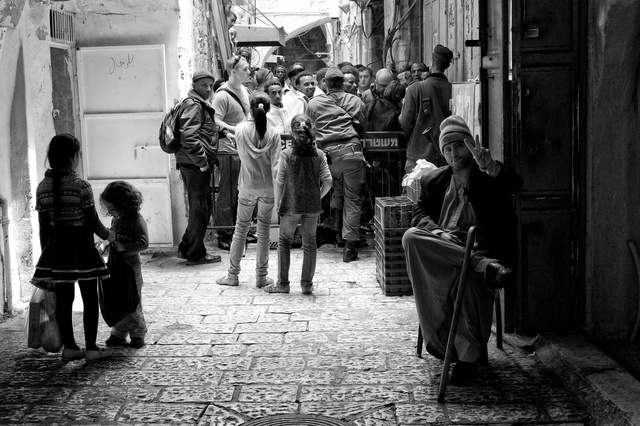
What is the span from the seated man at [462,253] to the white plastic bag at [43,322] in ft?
8.50

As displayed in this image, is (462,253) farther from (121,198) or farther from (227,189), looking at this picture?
(227,189)

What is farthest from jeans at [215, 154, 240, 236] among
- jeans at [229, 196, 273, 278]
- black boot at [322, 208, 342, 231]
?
jeans at [229, 196, 273, 278]

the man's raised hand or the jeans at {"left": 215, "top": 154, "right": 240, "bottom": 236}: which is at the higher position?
the man's raised hand

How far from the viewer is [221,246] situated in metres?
11.5

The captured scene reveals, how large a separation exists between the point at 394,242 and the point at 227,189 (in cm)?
327

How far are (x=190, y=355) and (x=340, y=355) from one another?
3.61ft

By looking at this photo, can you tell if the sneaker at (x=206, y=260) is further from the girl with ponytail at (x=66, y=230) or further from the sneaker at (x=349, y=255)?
the girl with ponytail at (x=66, y=230)

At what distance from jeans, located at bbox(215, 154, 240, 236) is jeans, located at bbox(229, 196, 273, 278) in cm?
201

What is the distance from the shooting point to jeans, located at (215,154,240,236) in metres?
11.1

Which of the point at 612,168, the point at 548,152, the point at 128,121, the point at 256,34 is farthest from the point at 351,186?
the point at 256,34

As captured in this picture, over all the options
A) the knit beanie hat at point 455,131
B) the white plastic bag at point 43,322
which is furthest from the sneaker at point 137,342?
the knit beanie hat at point 455,131

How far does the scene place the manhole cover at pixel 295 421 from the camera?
521 cm

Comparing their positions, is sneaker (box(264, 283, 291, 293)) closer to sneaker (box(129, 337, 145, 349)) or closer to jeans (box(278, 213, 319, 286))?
jeans (box(278, 213, 319, 286))

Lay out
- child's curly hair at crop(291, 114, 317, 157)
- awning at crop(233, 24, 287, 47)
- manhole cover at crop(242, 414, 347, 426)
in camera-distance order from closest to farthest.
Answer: manhole cover at crop(242, 414, 347, 426), child's curly hair at crop(291, 114, 317, 157), awning at crop(233, 24, 287, 47)
